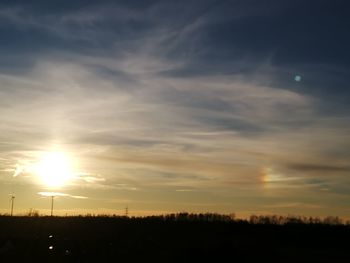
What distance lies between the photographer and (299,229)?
74.5 meters

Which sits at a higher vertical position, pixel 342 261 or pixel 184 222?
pixel 184 222

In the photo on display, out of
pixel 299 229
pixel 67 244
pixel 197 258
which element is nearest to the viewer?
pixel 197 258

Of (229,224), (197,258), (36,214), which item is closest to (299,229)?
(229,224)

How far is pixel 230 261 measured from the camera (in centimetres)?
3797

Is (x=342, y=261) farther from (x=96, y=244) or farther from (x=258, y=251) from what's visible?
(x=96, y=244)

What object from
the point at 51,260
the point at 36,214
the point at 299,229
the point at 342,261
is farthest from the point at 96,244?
the point at 36,214

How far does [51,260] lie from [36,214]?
280ft

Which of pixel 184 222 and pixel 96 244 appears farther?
pixel 184 222

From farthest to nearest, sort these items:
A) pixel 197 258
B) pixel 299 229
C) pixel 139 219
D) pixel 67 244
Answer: pixel 139 219 → pixel 299 229 → pixel 67 244 → pixel 197 258

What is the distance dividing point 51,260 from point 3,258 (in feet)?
8.85

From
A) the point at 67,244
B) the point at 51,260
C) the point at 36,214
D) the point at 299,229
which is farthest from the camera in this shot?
the point at 36,214

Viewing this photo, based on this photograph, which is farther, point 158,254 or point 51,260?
point 158,254

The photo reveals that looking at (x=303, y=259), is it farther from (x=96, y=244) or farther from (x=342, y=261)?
(x=96, y=244)

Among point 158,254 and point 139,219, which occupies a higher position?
point 139,219
